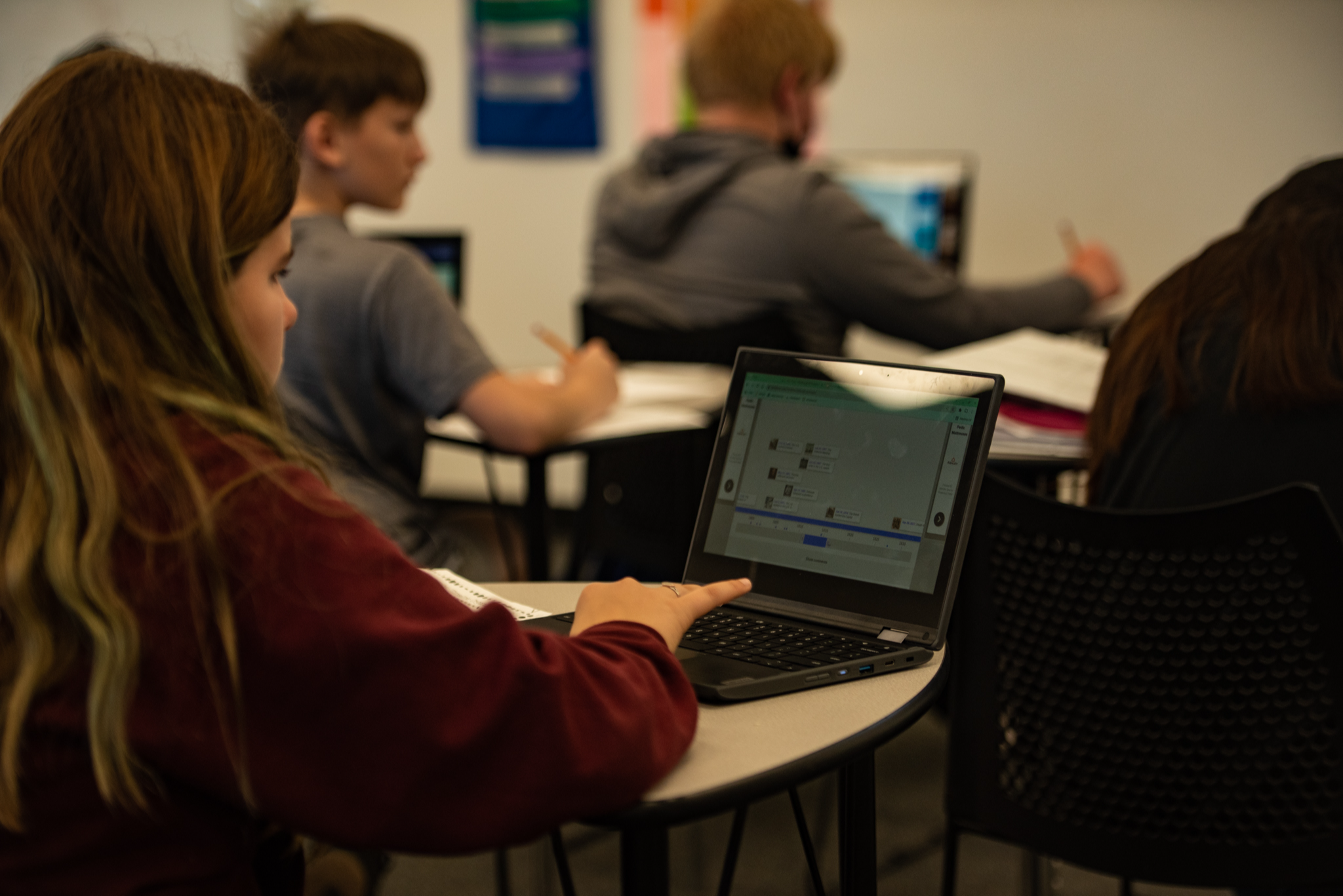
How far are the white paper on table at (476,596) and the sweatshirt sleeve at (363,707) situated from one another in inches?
13.4

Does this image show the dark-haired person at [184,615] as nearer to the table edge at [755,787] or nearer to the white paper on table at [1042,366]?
the table edge at [755,787]

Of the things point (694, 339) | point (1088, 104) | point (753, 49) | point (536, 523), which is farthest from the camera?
point (1088, 104)

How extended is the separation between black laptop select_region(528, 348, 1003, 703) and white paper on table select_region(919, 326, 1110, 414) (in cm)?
56

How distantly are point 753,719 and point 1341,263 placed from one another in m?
0.78

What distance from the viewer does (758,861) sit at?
2.07 m

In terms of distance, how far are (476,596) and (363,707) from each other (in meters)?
0.41

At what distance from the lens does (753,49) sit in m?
2.54

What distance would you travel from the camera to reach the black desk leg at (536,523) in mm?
1961

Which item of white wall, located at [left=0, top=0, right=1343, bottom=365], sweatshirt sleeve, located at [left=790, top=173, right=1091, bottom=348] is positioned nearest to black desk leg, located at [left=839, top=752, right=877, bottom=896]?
sweatshirt sleeve, located at [left=790, top=173, right=1091, bottom=348]

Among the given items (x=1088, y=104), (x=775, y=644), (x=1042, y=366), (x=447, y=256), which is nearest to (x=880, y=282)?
(x=1042, y=366)

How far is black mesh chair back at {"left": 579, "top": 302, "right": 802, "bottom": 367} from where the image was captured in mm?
2156

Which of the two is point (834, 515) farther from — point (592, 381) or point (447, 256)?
point (447, 256)

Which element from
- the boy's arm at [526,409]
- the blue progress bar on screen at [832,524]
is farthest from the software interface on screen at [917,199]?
the blue progress bar on screen at [832,524]

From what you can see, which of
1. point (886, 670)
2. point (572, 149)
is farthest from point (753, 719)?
point (572, 149)
